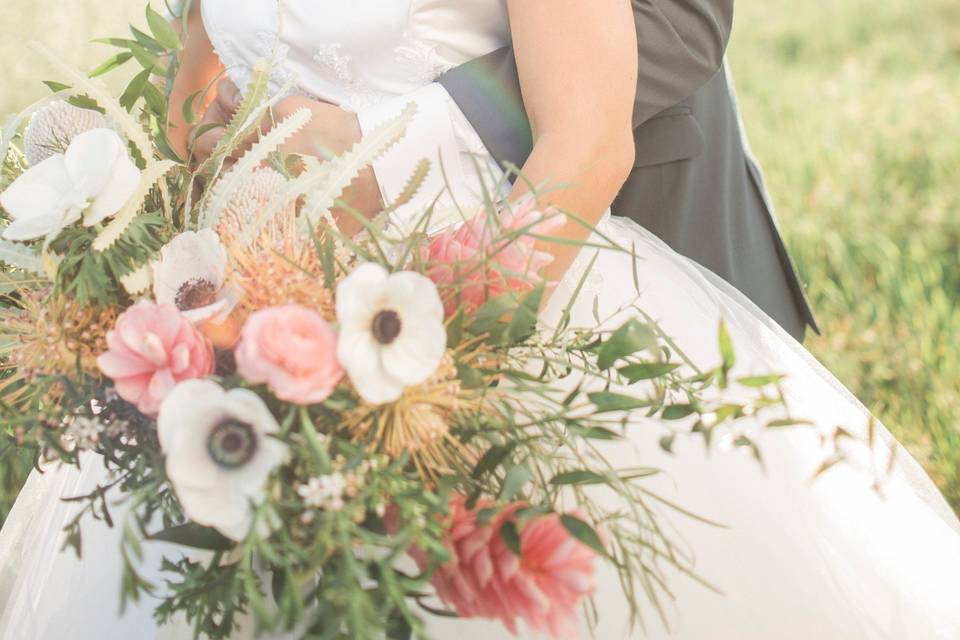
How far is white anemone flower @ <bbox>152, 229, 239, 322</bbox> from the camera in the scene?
0.81 metres

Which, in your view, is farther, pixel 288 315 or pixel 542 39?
pixel 542 39

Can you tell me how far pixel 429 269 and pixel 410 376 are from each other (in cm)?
15

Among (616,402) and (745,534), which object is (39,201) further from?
(745,534)

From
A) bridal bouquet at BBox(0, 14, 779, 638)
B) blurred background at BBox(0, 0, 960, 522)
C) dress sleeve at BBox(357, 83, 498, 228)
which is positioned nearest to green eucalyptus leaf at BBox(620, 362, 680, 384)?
bridal bouquet at BBox(0, 14, 779, 638)

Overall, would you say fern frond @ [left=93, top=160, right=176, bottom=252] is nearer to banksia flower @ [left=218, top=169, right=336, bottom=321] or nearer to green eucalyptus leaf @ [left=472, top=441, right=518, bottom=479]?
banksia flower @ [left=218, top=169, right=336, bottom=321]

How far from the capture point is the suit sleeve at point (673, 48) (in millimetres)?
1246

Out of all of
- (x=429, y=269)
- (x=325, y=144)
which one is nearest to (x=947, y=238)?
(x=325, y=144)

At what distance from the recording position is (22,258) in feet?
2.91

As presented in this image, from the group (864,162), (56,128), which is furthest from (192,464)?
(864,162)

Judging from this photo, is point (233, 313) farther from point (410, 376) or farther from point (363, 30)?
point (363, 30)

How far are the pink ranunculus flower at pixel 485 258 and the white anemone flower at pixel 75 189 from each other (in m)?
0.25

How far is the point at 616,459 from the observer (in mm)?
1108

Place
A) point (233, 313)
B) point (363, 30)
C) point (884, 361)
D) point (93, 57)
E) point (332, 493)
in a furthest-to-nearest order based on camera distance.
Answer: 1. point (93, 57)
2. point (884, 361)
3. point (363, 30)
4. point (233, 313)
5. point (332, 493)

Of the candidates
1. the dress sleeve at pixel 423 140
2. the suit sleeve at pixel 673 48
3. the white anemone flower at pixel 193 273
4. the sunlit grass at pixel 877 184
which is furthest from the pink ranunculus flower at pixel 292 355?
the sunlit grass at pixel 877 184
